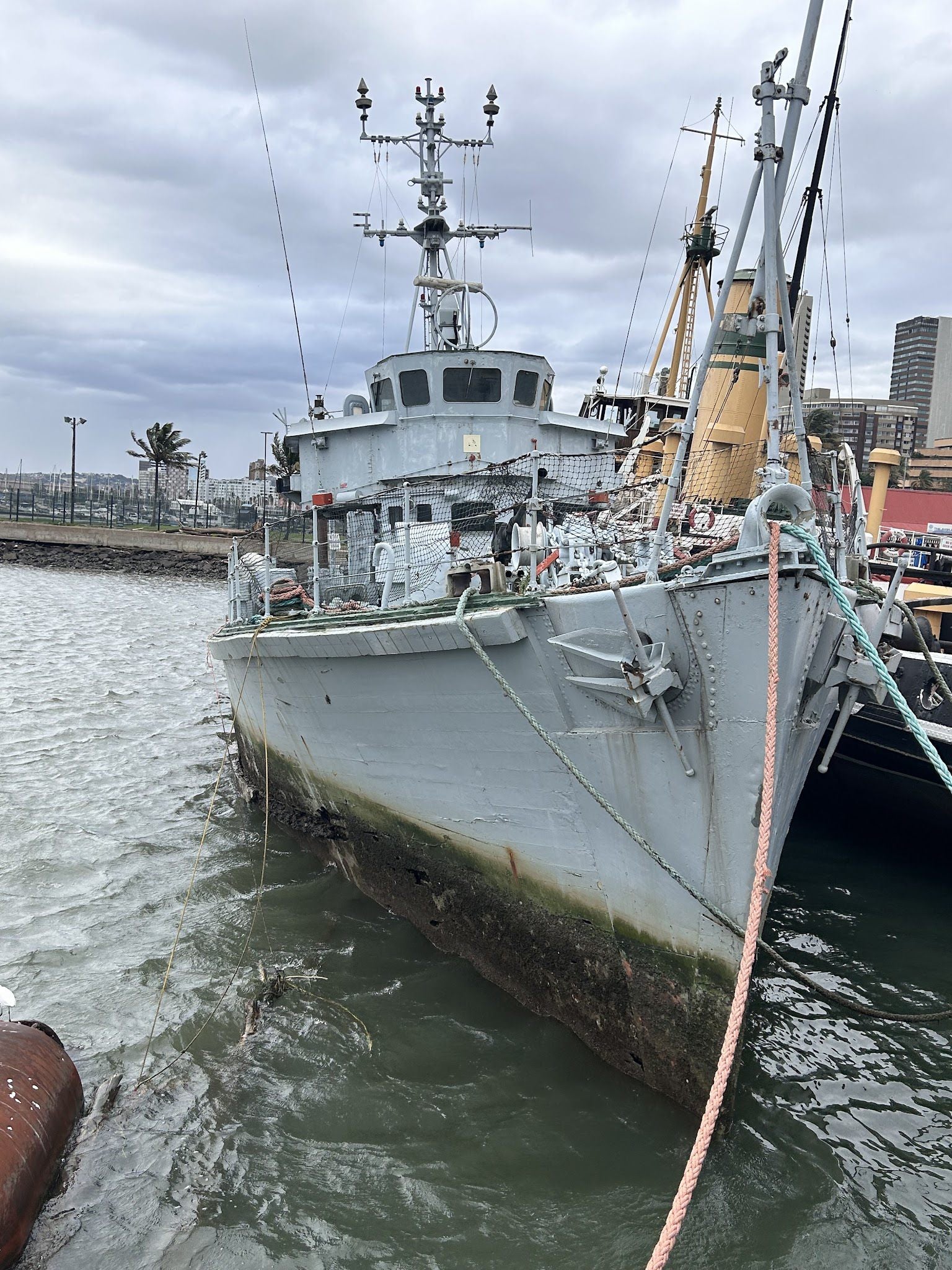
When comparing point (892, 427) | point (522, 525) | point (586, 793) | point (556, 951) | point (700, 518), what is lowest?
point (556, 951)

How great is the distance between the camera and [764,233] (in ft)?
A: 15.2

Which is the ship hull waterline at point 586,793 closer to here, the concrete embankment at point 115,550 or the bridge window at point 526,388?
the bridge window at point 526,388

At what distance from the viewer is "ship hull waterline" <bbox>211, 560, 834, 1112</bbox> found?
178 inches

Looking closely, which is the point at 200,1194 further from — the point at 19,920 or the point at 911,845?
the point at 911,845

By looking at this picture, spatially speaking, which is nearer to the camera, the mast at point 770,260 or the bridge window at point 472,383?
the mast at point 770,260

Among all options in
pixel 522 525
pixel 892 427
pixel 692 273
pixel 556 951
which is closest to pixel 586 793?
pixel 556 951

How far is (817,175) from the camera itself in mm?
12727

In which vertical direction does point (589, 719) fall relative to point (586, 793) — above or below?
above

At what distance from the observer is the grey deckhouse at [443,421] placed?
30.9 ft

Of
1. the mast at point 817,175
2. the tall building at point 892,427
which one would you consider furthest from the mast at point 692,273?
the tall building at point 892,427

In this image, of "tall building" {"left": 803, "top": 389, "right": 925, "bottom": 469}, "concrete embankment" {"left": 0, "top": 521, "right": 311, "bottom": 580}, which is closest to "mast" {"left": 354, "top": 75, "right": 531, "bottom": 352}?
"concrete embankment" {"left": 0, "top": 521, "right": 311, "bottom": 580}

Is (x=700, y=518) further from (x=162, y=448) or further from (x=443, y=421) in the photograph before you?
(x=162, y=448)

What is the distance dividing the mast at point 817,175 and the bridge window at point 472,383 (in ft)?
13.0

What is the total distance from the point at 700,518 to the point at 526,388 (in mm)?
3604
